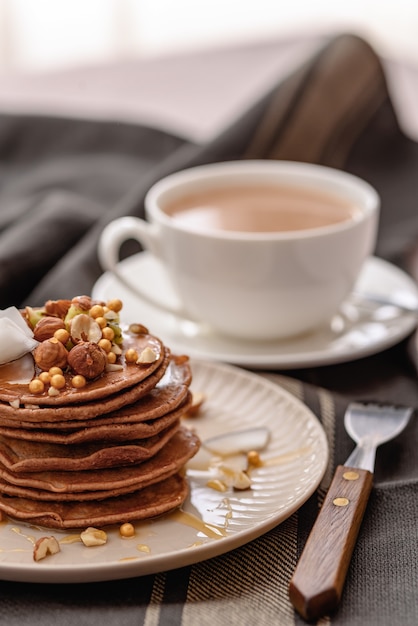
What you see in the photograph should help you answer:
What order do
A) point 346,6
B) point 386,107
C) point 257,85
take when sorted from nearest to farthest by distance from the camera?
point 386,107, point 257,85, point 346,6

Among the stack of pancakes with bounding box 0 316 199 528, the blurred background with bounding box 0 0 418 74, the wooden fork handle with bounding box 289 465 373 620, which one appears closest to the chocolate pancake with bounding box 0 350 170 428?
the stack of pancakes with bounding box 0 316 199 528

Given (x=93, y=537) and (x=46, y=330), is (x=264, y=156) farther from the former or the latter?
(x=93, y=537)

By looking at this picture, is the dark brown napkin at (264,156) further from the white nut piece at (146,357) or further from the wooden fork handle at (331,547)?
the white nut piece at (146,357)

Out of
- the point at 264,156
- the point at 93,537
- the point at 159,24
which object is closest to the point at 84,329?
the point at 93,537

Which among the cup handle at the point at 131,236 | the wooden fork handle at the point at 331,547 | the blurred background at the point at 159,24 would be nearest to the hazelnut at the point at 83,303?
the wooden fork handle at the point at 331,547

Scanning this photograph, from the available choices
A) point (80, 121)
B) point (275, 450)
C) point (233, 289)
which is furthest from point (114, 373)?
→ point (80, 121)

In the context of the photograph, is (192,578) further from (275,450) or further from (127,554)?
(275,450)
